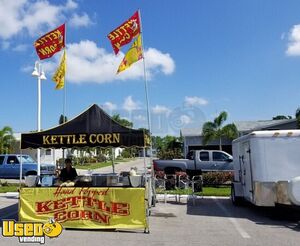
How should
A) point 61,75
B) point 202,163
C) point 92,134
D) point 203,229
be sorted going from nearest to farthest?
point 203,229 < point 92,134 < point 61,75 < point 202,163

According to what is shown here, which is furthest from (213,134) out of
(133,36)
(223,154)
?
(133,36)

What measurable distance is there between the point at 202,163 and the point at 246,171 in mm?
11031

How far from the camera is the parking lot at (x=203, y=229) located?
895cm

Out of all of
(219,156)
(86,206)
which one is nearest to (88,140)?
(86,206)

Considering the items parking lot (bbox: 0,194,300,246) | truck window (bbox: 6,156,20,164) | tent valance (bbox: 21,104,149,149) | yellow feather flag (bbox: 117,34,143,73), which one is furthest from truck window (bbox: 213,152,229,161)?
tent valance (bbox: 21,104,149,149)

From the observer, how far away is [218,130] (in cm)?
4416

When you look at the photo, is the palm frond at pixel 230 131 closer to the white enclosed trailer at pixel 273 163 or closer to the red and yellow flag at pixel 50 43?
the red and yellow flag at pixel 50 43

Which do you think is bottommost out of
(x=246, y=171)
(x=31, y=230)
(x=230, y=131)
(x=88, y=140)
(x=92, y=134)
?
(x=31, y=230)

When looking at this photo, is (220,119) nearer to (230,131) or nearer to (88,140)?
(230,131)

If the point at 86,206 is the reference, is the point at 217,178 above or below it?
above

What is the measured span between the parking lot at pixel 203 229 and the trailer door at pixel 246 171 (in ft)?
2.34

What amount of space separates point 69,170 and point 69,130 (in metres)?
1.57

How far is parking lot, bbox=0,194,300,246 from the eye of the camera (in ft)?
29.3

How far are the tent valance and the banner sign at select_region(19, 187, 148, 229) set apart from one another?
1428 millimetres
